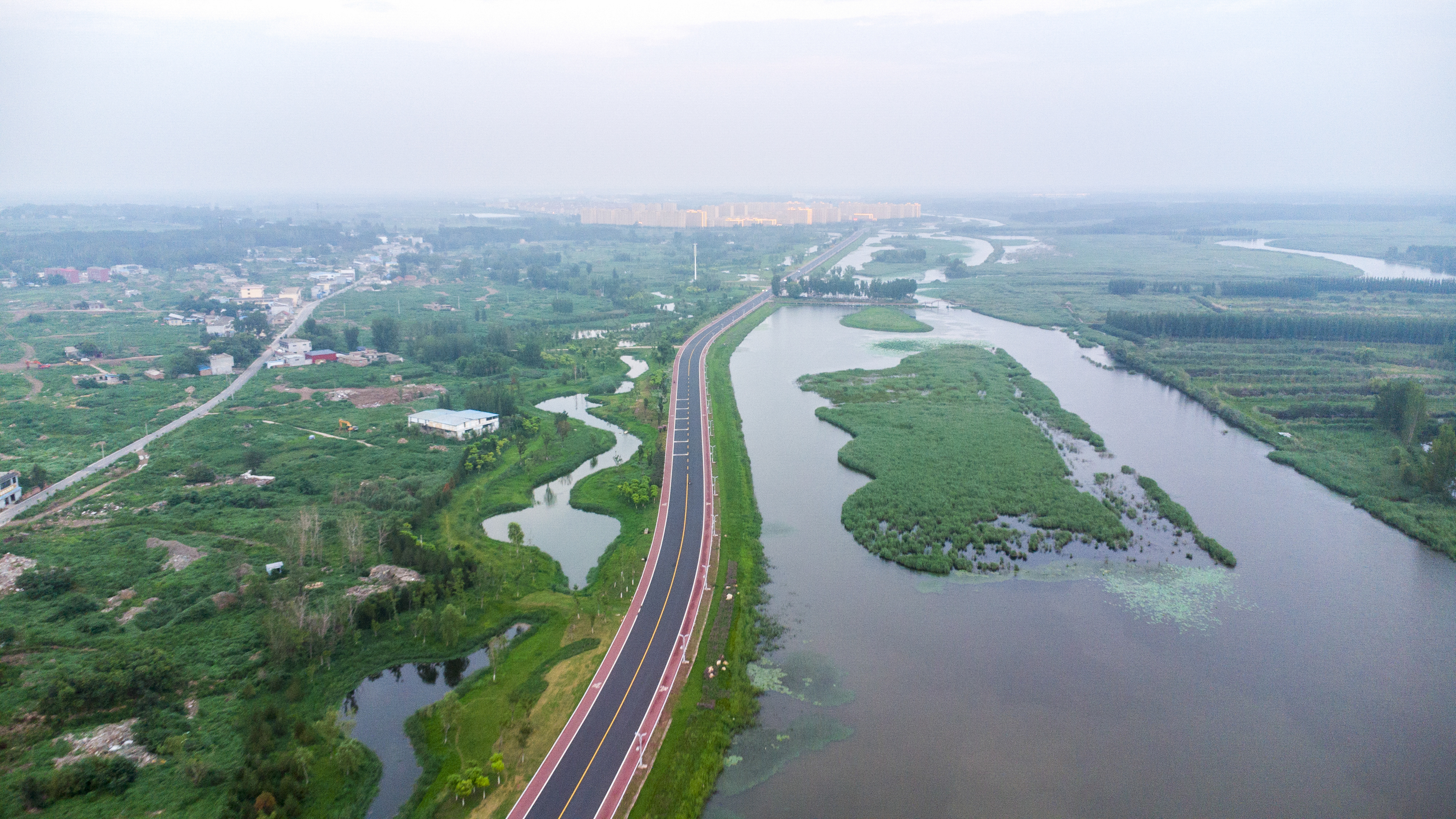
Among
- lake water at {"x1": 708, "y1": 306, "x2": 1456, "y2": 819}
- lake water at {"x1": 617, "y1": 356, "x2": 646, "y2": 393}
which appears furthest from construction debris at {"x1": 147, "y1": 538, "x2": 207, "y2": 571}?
lake water at {"x1": 617, "y1": 356, "x2": 646, "y2": 393}

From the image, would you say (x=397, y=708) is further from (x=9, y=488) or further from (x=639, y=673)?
(x=9, y=488)

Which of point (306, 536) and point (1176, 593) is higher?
point (306, 536)

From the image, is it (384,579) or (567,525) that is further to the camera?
(567,525)

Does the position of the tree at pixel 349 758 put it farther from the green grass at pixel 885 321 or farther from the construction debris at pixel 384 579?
the green grass at pixel 885 321

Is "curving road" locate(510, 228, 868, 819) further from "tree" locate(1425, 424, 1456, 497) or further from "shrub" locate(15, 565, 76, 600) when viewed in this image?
"tree" locate(1425, 424, 1456, 497)

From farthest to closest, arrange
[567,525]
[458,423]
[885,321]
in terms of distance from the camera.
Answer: [885,321], [458,423], [567,525]

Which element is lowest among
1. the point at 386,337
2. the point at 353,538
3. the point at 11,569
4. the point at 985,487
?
the point at 11,569

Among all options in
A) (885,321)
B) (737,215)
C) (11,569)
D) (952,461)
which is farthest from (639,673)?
(737,215)

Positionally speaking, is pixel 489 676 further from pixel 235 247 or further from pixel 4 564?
pixel 235 247
